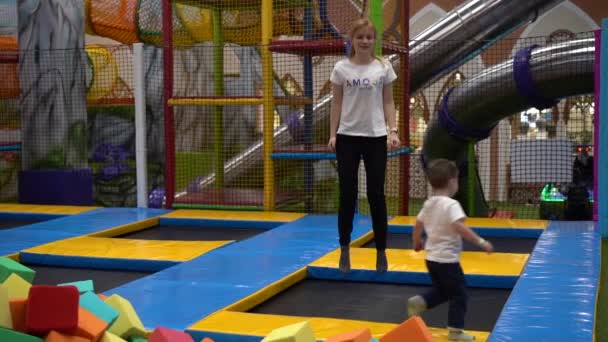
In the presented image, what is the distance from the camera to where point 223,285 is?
12.8 feet

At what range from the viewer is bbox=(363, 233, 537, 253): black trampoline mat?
5182 mm

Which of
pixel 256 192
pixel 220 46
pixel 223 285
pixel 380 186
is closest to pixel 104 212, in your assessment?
pixel 256 192

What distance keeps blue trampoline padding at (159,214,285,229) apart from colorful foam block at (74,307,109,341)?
357cm

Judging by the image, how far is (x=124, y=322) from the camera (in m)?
2.89

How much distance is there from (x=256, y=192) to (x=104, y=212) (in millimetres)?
1410

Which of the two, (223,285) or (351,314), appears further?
(223,285)

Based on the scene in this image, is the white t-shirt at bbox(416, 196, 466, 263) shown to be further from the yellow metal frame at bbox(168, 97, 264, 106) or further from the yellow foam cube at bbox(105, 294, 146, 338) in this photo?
the yellow metal frame at bbox(168, 97, 264, 106)

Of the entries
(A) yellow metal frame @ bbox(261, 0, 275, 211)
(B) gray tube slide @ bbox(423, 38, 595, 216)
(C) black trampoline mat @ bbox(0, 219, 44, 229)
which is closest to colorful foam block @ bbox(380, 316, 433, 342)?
(A) yellow metal frame @ bbox(261, 0, 275, 211)

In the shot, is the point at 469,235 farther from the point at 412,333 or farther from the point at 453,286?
the point at 412,333

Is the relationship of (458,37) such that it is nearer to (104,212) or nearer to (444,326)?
(104,212)

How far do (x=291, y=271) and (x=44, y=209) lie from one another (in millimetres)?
3720

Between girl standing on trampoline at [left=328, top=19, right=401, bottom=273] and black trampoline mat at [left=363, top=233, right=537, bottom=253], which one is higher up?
girl standing on trampoline at [left=328, top=19, right=401, bottom=273]

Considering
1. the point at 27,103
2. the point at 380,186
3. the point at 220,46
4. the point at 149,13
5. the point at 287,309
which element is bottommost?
the point at 287,309

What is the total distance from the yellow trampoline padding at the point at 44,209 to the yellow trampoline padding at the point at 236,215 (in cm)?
95
